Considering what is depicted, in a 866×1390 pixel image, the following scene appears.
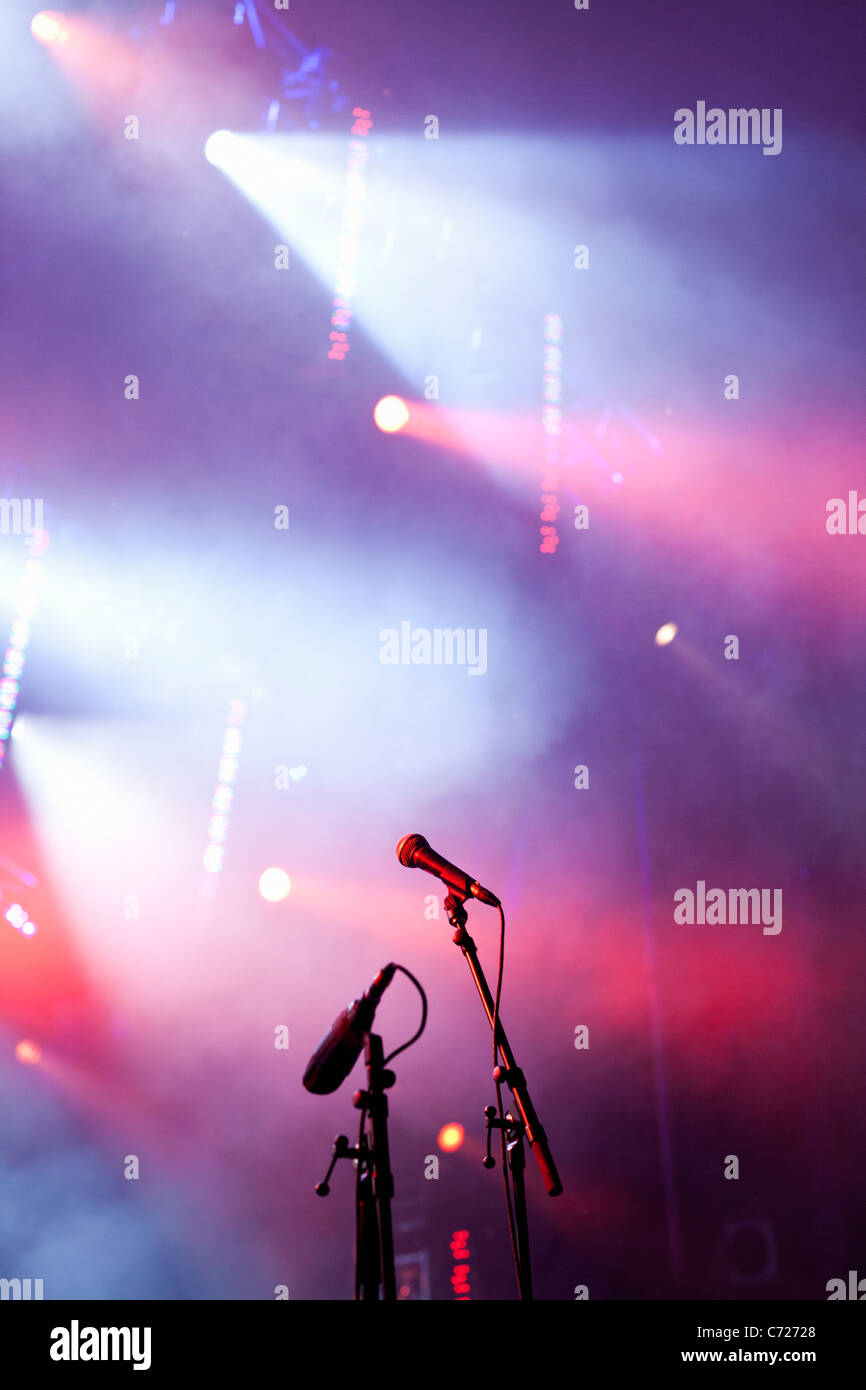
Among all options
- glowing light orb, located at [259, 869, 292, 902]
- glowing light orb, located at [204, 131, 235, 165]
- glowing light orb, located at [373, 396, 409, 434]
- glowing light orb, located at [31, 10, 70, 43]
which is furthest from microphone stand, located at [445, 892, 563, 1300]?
glowing light orb, located at [31, 10, 70, 43]

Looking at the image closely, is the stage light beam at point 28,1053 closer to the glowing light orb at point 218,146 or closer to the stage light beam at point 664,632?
the stage light beam at point 664,632

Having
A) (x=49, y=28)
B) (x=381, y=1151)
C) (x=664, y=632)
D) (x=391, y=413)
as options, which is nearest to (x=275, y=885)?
(x=664, y=632)

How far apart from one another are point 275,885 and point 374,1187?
2.09 metres

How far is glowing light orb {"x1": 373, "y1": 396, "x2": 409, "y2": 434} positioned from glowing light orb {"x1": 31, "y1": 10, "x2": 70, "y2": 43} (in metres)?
1.91

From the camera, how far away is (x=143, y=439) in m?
4.15

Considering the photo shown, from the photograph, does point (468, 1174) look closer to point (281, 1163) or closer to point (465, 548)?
point (281, 1163)

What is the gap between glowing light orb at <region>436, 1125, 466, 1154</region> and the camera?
3.83m

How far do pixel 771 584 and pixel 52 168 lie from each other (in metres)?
3.29

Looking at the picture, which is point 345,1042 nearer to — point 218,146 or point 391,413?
point 391,413

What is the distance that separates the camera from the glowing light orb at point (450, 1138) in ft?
12.6

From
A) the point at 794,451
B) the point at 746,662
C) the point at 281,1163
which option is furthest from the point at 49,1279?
the point at 794,451

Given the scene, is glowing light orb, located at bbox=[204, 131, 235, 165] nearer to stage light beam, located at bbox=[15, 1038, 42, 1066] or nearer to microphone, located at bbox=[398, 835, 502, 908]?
microphone, located at bbox=[398, 835, 502, 908]

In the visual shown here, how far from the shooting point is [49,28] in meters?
4.17

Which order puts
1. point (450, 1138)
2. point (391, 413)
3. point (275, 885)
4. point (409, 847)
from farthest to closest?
point (391, 413) < point (275, 885) < point (450, 1138) < point (409, 847)
